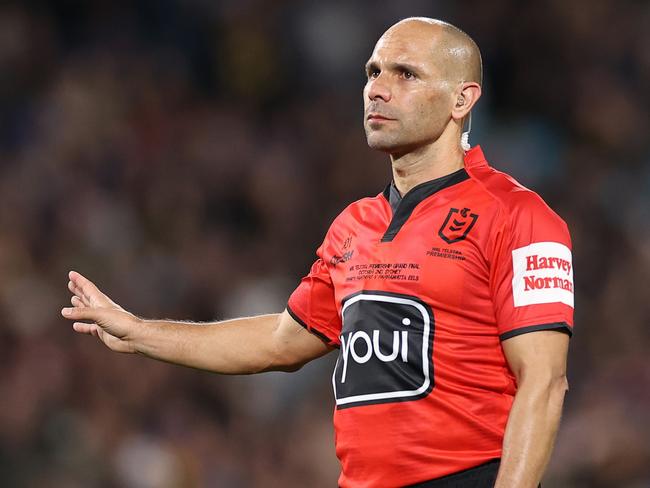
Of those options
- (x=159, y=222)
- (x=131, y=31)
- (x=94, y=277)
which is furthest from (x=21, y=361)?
(x=131, y=31)

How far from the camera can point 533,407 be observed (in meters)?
3.32

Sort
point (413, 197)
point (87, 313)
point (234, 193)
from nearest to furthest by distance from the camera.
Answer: point (413, 197)
point (87, 313)
point (234, 193)

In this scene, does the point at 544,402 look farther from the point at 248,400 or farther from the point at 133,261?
the point at 133,261

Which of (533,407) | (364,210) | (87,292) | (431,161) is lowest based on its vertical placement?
(533,407)

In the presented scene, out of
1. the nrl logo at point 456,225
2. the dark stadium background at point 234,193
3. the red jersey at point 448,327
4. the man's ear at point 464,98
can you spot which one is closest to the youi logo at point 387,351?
the red jersey at point 448,327

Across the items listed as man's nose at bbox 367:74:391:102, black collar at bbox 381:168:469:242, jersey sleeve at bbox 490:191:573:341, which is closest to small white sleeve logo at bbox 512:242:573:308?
→ jersey sleeve at bbox 490:191:573:341

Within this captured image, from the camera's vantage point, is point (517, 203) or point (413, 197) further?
point (413, 197)

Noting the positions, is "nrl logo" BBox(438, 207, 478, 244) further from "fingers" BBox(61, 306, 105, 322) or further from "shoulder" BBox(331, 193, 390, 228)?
"fingers" BBox(61, 306, 105, 322)

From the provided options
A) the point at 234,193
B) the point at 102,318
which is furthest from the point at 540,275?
the point at 234,193

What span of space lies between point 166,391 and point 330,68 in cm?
343

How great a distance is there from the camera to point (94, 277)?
8789mm

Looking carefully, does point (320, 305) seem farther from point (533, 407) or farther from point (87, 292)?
point (533, 407)

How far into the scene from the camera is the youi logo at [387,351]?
3543 millimetres

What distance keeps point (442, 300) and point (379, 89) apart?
0.75 m
